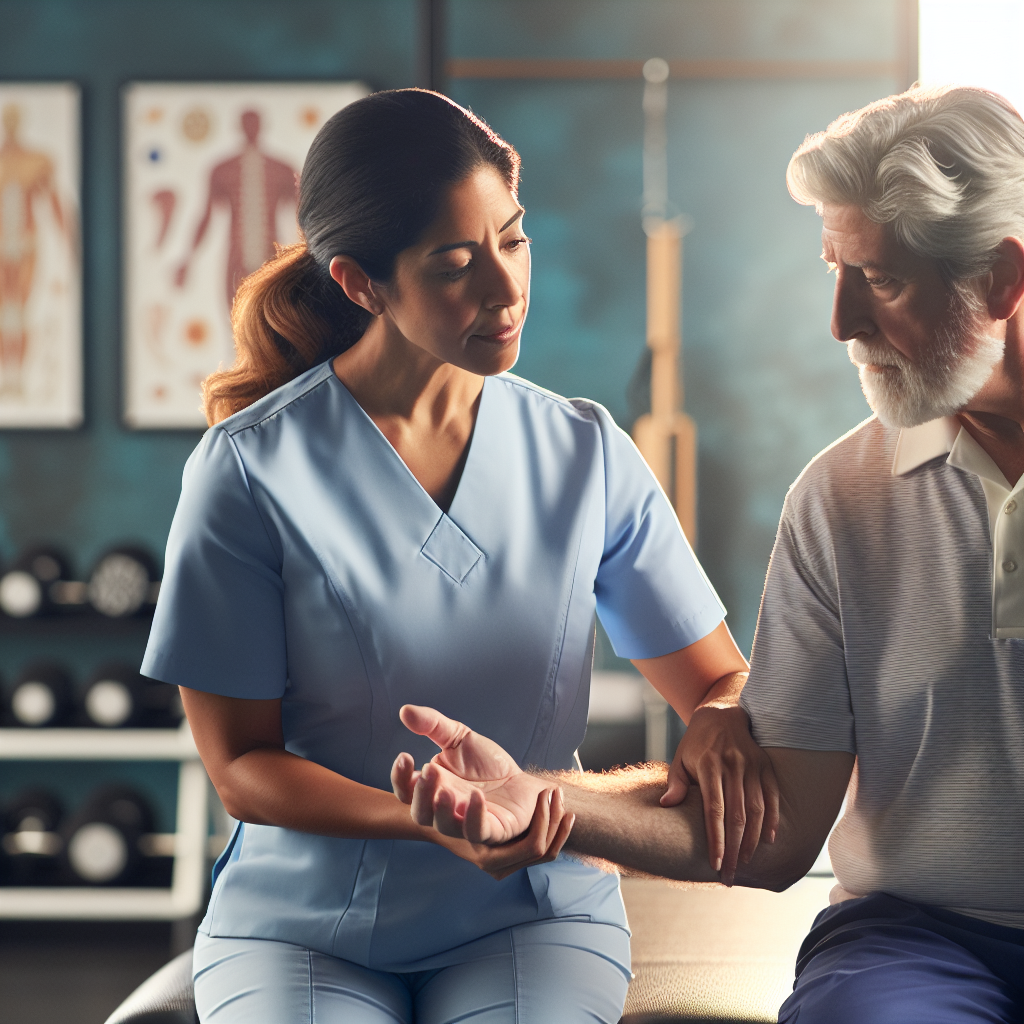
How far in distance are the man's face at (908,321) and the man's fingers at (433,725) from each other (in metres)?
0.55

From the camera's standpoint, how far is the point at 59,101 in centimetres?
342

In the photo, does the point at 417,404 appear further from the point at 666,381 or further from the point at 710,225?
the point at 710,225

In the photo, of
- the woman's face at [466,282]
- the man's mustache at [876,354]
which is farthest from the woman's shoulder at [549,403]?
the man's mustache at [876,354]

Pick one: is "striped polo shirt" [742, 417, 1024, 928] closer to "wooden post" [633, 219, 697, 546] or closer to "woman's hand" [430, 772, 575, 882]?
"woman's hand" [430, 772, 575, 882]

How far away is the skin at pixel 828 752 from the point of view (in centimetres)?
111

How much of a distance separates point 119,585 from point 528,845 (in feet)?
7.80

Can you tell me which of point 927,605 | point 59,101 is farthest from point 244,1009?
point 59,101

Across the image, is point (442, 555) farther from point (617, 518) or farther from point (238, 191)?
point (238, 191)

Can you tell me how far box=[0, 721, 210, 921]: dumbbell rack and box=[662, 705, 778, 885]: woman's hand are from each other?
1986 mm

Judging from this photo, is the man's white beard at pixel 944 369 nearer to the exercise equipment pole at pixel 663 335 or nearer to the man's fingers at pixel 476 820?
the man's fingers at pixel 476 820

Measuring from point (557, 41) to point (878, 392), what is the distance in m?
2.49

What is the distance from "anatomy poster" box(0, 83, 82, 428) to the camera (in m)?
3.42

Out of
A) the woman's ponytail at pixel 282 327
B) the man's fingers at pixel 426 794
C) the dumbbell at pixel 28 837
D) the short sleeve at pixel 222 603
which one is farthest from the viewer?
the dumbbell at pixel 28 837

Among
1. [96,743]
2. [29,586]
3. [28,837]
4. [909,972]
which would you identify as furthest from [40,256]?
[909,972]
